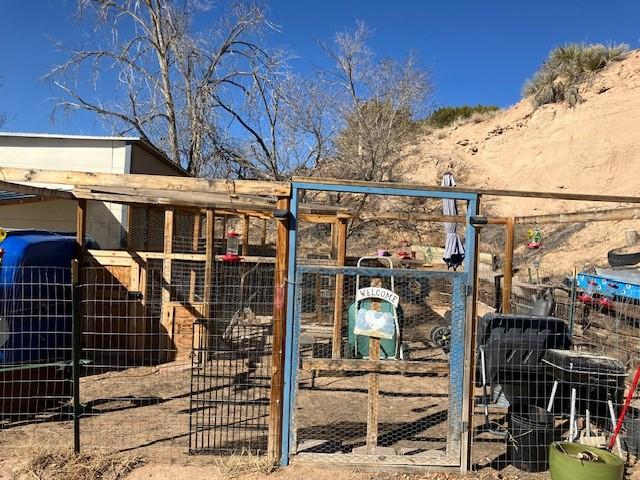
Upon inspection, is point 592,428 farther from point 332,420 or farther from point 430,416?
point 332,420

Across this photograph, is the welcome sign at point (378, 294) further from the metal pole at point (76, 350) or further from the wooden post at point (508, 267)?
the wooden post at point (508, 267)

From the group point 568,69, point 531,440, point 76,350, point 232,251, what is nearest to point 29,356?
point 76,350

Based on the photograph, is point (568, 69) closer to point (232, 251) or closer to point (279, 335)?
point (232, 251)

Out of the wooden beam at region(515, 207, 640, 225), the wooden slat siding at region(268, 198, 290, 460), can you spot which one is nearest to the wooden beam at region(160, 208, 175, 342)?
the wooden slat siding at region(268, 198, 290, 460)

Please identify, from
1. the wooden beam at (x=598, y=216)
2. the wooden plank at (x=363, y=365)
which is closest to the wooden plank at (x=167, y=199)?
the wooden plank at (x=363, y=365)

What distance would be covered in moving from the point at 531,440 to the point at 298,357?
2.12 meters

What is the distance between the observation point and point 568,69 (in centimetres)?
2884

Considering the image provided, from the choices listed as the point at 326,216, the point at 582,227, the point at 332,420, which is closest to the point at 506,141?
the point at 582,227

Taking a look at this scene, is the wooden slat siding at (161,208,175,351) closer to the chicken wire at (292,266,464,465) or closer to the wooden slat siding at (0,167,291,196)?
the chicken wire at (292,266,464,465)

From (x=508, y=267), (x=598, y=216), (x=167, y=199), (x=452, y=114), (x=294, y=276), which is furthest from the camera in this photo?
(x=452, y=114)

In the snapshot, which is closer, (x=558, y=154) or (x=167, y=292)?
(x=167, y=292)

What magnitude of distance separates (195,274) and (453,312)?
516 centimetres

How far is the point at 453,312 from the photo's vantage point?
4.29m

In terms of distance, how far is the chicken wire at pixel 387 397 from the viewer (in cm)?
426
